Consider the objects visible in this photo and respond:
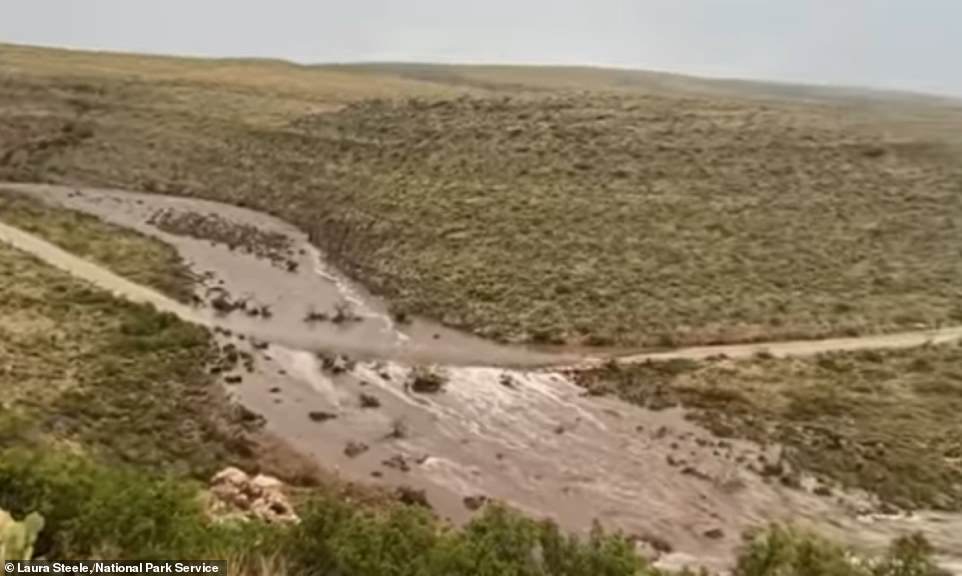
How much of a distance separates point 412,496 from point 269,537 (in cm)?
1083

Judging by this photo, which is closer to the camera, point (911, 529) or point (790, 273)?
point (911, 529)

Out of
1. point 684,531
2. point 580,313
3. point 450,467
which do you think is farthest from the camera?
point 580,313

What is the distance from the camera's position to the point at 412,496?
853 inches

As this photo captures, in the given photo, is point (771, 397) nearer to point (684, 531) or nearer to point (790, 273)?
point (684, 531)

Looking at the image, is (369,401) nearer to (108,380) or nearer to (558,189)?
(108,380)

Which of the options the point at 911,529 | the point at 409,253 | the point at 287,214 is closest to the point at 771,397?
the point at 911,529

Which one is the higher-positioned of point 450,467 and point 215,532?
point 215,532

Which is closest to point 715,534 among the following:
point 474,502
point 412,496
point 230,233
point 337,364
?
point 474,502

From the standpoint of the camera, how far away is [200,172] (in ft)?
184

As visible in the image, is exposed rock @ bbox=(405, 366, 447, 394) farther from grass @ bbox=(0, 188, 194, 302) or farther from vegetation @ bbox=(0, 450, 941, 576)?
vegetation @ bbox=(0, 450, 941, 576)

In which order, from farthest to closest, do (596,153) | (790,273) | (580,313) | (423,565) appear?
1. (596,153)
2. (790,273)
3. (580,313)
4. (423,565)

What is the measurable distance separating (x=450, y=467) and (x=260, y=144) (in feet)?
133

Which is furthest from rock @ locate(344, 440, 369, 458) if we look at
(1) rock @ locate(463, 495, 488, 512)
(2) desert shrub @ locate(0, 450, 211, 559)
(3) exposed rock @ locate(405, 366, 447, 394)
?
(2) desert shrub @ locate(0, 450, 211, 559)

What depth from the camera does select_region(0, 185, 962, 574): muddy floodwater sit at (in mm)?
22078
